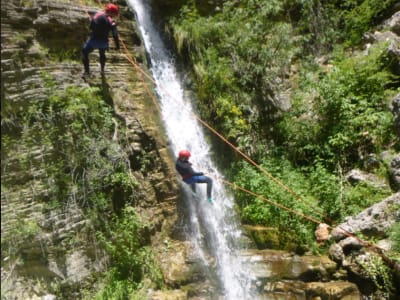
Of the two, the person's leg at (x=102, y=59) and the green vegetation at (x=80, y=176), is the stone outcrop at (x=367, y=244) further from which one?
the person's leg at (x=102, y=59)

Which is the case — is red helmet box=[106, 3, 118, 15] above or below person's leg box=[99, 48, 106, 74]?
above

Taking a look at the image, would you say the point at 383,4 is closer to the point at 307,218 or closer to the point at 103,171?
the point at 307,218

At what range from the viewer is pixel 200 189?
26.5ft

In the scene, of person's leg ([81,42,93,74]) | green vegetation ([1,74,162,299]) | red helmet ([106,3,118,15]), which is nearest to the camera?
A: green vegetation ([1,74,162,299])

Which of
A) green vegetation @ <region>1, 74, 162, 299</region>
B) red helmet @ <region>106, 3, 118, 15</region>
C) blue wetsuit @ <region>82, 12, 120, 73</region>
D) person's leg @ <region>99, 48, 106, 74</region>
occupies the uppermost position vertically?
red helmet @ <region>106, 3, 118, 15</region>

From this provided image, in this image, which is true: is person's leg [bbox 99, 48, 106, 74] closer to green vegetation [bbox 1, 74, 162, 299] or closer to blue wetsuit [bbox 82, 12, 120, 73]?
blue wetsuit [bbox 82, 12, 120, 73]

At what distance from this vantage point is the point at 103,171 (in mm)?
6973

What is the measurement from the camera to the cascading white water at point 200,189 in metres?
7.23

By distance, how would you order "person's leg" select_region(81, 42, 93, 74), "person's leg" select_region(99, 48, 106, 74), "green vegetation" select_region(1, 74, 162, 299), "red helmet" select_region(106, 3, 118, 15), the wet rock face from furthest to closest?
"person's leg" select_region(99, 48, 106, 74), "person's leg" select_region(81, 42, 93, 74), "red helmet" select_region(106, 3, 118, 15), "green vegetation" select_region(1, 74, 162, 299), the wet rock face

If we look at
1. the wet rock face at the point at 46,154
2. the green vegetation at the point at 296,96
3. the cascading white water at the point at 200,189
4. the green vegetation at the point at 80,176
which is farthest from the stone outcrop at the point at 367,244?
the green vegetation at the point at 80,176

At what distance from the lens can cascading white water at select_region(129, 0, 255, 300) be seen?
7.23m

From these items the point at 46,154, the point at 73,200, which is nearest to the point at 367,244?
the point at 73,200

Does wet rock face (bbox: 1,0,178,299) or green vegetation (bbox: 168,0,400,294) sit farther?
green vegetation (bbox: 168,0,400,294)

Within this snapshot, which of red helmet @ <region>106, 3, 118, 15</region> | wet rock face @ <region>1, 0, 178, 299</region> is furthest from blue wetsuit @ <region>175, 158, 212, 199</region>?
red helmet @ <region>106, 3, 118, 15</region>
